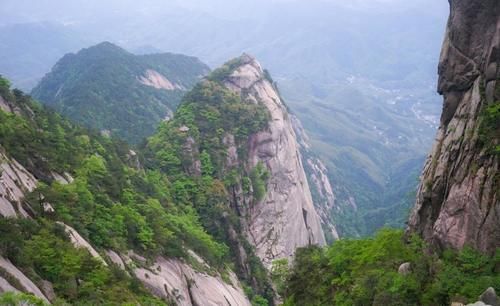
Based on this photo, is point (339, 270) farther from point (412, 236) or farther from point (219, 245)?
point (219, 245)

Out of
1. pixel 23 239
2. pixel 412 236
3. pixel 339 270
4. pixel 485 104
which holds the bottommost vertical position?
pixel 339 270

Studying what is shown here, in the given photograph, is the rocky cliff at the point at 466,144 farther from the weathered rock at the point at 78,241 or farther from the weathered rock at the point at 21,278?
the weathered rock at the point at 21,278

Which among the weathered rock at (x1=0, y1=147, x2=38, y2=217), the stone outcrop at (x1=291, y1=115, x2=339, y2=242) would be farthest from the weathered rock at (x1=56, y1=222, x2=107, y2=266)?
the stone outcrop at (x1=291, y1=115, x2=339, y2=242)

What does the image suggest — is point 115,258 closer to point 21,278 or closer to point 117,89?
point 21,278

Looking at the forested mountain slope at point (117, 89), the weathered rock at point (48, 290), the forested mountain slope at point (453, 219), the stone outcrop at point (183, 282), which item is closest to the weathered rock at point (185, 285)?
the stone outcrop at point (183, 282)

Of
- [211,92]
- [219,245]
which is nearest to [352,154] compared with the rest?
[211,92]

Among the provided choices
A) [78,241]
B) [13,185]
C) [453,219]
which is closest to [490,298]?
[453,219]
